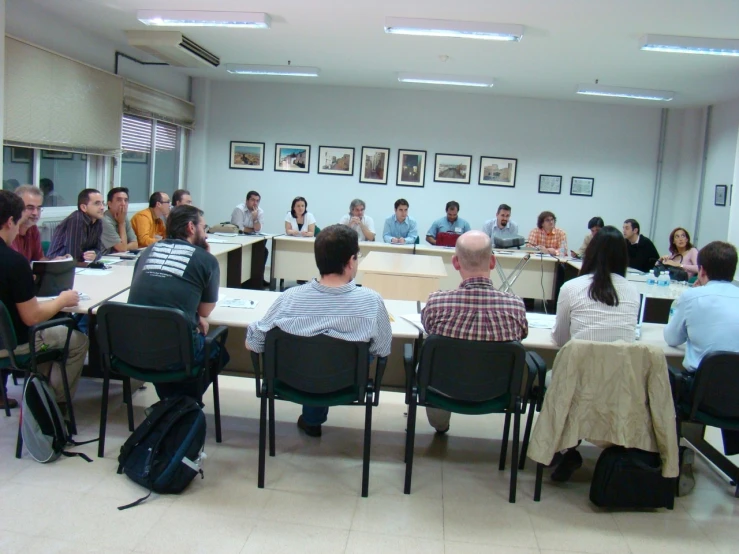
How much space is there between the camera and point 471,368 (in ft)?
8.23

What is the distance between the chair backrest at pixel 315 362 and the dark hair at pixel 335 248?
323 millimetres

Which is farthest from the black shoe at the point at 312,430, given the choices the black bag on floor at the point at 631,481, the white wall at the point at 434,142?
the white wall at the point at 434,142

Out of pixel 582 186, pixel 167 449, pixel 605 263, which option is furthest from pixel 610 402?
pixel 582 186

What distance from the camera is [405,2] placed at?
470 centimetres

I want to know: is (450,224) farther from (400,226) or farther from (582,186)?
(582,186)

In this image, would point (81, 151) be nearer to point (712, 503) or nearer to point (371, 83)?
point (371, 83)

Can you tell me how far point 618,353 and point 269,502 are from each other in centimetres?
157

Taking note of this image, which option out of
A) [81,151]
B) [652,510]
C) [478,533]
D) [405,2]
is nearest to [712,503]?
[652,510]

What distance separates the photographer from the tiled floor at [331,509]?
2.25 meters

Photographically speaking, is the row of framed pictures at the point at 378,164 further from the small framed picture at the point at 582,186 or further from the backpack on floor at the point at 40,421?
the backpack on floor at the point at 40,421

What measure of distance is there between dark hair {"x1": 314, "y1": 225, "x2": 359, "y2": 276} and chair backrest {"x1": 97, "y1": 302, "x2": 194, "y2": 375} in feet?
2.09

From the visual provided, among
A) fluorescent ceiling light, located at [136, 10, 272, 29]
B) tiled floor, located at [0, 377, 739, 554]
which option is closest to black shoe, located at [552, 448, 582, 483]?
tiled floor, located at [0, 377, 739, 554]

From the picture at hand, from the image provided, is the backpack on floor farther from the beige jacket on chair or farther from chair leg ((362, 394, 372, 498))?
the beige jacket on chair

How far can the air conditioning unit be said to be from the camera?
20.0 feet
